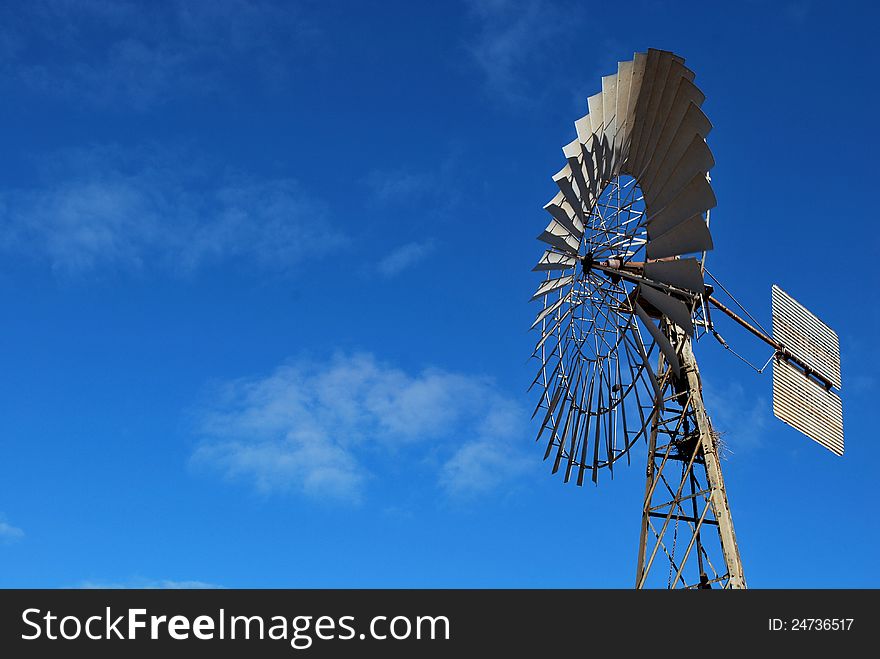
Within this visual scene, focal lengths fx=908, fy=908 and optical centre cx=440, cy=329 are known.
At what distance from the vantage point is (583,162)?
2369 cm

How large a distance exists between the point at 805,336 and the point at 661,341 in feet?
28.0

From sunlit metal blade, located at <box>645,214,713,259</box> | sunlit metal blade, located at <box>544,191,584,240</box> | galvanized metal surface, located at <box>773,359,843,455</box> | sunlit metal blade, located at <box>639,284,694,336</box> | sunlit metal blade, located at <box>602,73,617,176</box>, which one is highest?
sunlit metal blade, located at <box>602,73,617,176</box>

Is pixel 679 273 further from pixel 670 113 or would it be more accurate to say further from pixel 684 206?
pixel 670 113

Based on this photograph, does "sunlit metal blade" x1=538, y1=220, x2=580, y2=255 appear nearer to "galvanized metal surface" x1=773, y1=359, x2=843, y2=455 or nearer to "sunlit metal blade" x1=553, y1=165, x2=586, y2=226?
"sunlit metal blade" x1=553, y1=165, x2=586, y2=226

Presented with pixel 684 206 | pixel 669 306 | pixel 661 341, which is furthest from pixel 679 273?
pixel 661 341

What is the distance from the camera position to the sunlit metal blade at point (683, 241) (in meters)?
21.5

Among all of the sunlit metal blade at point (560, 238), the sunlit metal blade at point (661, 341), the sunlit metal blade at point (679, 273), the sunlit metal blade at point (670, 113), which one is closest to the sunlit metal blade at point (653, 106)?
the sunlit metal blade at point (670, 113)

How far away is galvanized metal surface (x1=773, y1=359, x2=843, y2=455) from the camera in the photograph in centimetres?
2650

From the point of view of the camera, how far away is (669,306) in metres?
22.7

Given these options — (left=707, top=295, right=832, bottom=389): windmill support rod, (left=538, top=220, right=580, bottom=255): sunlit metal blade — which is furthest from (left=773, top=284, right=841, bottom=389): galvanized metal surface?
(left=538, top=220, right=580, bottom=255): sunlit metal blade

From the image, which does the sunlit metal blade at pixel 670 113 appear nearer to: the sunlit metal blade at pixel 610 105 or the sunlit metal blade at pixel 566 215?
the sunlit metal blade at pixel 610 105

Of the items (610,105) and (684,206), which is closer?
(684,206)

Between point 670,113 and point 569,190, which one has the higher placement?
point 670,113

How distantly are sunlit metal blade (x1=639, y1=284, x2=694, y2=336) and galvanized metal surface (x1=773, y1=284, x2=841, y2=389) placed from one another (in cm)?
578
